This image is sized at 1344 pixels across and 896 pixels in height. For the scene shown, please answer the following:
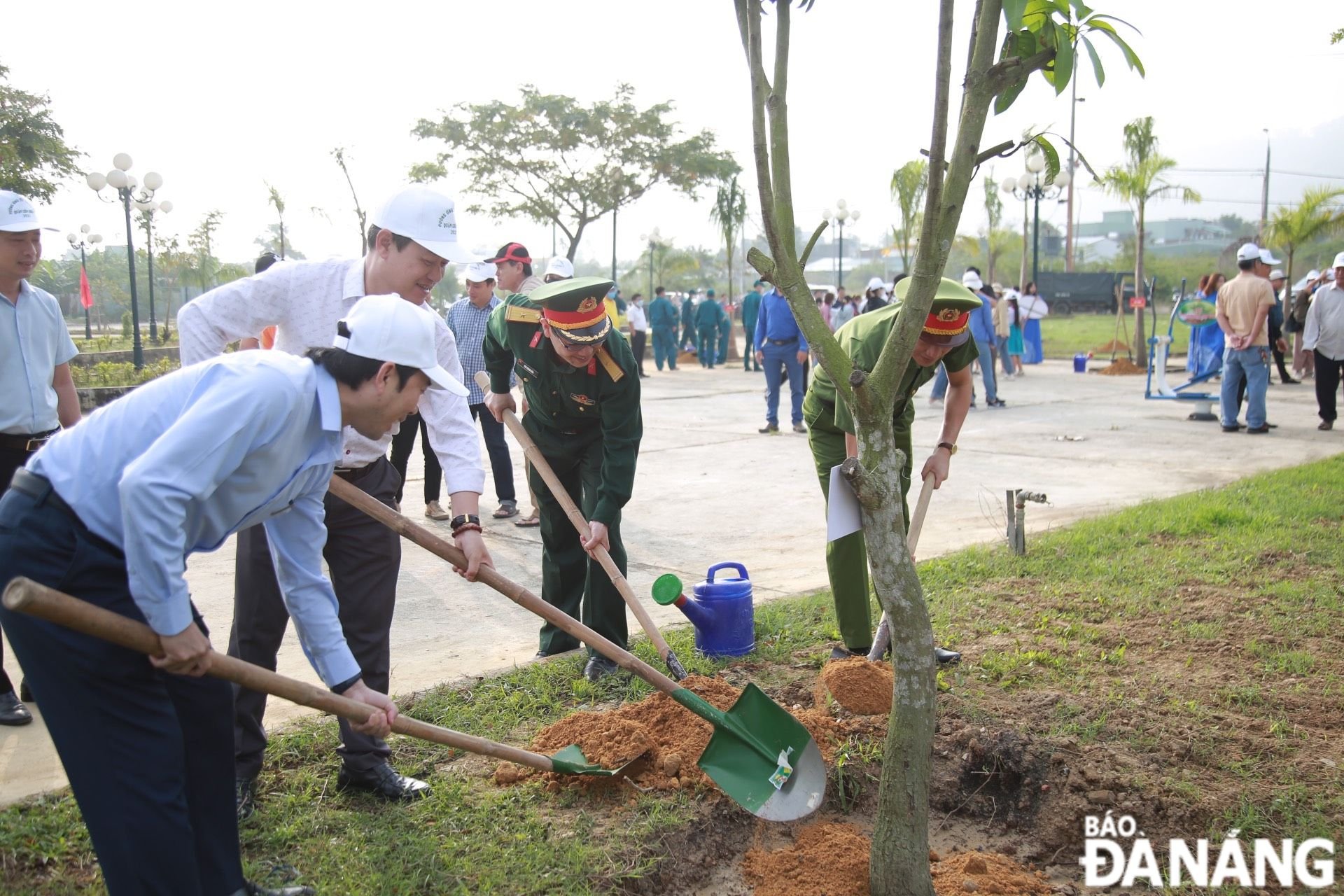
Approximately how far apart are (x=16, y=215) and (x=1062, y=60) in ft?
12.1

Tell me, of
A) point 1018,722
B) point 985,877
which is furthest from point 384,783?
point 1018,722

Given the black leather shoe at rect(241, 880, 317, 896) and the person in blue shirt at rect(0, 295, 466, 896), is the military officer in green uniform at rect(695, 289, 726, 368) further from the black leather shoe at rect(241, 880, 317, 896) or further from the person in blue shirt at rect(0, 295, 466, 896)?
the person in blue shirt at rect(0, 295, 466, 896)

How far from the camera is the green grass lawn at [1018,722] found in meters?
2.92

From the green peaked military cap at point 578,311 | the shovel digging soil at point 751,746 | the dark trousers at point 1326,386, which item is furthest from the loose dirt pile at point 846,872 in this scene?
the dark trousers at point 1326,386

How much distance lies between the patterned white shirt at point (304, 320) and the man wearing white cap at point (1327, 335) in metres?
10.4

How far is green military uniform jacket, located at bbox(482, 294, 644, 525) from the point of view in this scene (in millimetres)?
4219

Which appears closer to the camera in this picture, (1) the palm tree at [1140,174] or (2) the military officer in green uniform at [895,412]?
(2) the military officer in green uniform at [895,412]

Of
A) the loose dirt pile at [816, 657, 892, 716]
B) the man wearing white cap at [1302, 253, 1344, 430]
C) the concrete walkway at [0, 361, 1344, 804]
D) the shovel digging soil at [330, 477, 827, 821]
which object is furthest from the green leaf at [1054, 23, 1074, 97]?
the man wearing white cap at [1302, 253, 1344, 430]

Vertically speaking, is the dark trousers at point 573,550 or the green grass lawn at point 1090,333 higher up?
the green grass lawn at point 1090,333

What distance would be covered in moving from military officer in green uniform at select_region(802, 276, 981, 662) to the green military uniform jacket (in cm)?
79

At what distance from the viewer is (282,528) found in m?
2.51

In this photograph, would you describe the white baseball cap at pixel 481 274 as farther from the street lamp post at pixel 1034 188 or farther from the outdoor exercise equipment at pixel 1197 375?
the street lamp post at pixel 1034 188

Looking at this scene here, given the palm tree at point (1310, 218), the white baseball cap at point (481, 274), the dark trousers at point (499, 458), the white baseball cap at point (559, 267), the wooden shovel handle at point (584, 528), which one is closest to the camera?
the wooden shovel handle at point (584, 528)

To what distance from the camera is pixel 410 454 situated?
24.1 feet
